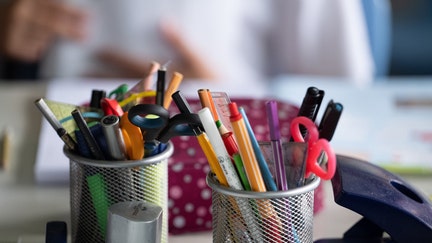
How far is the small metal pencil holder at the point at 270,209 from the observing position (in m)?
0.44

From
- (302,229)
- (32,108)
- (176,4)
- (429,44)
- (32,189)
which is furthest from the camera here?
(429,44)

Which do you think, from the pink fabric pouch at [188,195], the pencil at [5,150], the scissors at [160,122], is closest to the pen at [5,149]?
the pencil at [5,150]

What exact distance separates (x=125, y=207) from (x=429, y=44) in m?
1.94

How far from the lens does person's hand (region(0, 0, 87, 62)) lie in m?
1.28

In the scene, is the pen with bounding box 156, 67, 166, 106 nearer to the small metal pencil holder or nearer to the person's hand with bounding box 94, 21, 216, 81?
the small metal pencil holder

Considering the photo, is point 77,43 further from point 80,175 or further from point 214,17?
point 80,175

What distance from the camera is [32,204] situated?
2.12 feet

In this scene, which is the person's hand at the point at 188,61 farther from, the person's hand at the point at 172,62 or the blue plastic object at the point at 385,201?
the blue plastic object at the point at 385,201

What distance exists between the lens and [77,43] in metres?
1.27

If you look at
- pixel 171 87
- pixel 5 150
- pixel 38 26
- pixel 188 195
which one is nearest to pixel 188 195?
pixel 188 195

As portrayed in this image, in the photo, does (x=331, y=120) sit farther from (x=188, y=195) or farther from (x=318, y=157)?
(x=188, y=195)

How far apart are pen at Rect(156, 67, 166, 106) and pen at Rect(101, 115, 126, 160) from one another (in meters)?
0.05

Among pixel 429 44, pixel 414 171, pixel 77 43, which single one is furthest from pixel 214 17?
pixel 429 44

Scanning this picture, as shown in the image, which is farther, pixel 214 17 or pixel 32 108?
pixel 214 17
